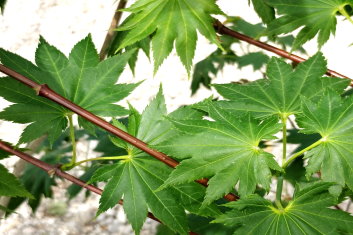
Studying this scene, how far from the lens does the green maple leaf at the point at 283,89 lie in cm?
85

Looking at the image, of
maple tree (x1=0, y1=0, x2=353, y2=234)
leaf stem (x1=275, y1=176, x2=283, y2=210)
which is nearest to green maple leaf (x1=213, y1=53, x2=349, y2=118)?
maple tree (x1=0, y1=0, x2=353, y2=234)

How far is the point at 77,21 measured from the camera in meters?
3.90

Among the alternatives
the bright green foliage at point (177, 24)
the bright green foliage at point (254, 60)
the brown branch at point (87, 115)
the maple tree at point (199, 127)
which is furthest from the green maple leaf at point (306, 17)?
the bright green foliage at point (254, 60)

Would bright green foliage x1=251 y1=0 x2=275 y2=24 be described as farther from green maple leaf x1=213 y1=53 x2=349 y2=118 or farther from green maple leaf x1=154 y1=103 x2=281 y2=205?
green maple leaf x1=154 y1=103 x2=281 y2=205

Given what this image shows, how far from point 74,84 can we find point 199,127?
0.96ft

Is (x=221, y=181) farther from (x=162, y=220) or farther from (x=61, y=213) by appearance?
(x=61, y=213)

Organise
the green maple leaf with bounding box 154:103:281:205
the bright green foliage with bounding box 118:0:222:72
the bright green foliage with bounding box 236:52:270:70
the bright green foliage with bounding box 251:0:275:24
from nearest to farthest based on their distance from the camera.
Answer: the green maple leaf with bounding box 154:103:281:205, the bright green foliage with bounding box 118:0:222:72, the bright green foliage with bounding box 251:0:275:24, the bright green foliage with bounding box 236:52:270:70

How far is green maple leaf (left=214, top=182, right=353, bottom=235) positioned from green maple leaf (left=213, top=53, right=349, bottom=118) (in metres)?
0.17

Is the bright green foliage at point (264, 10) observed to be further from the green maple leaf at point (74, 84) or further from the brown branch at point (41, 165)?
the brown branch at point (41, 165)

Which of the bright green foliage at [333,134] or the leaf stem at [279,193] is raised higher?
the bright green foliage at [333,134]

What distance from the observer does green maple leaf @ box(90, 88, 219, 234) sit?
832 mm

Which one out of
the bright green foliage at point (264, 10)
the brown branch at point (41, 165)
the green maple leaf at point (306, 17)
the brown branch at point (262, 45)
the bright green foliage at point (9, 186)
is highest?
the bright green foliage at point (264, 10)

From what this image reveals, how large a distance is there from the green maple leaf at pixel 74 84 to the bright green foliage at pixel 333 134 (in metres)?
0.35

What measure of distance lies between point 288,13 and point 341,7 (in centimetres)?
12
